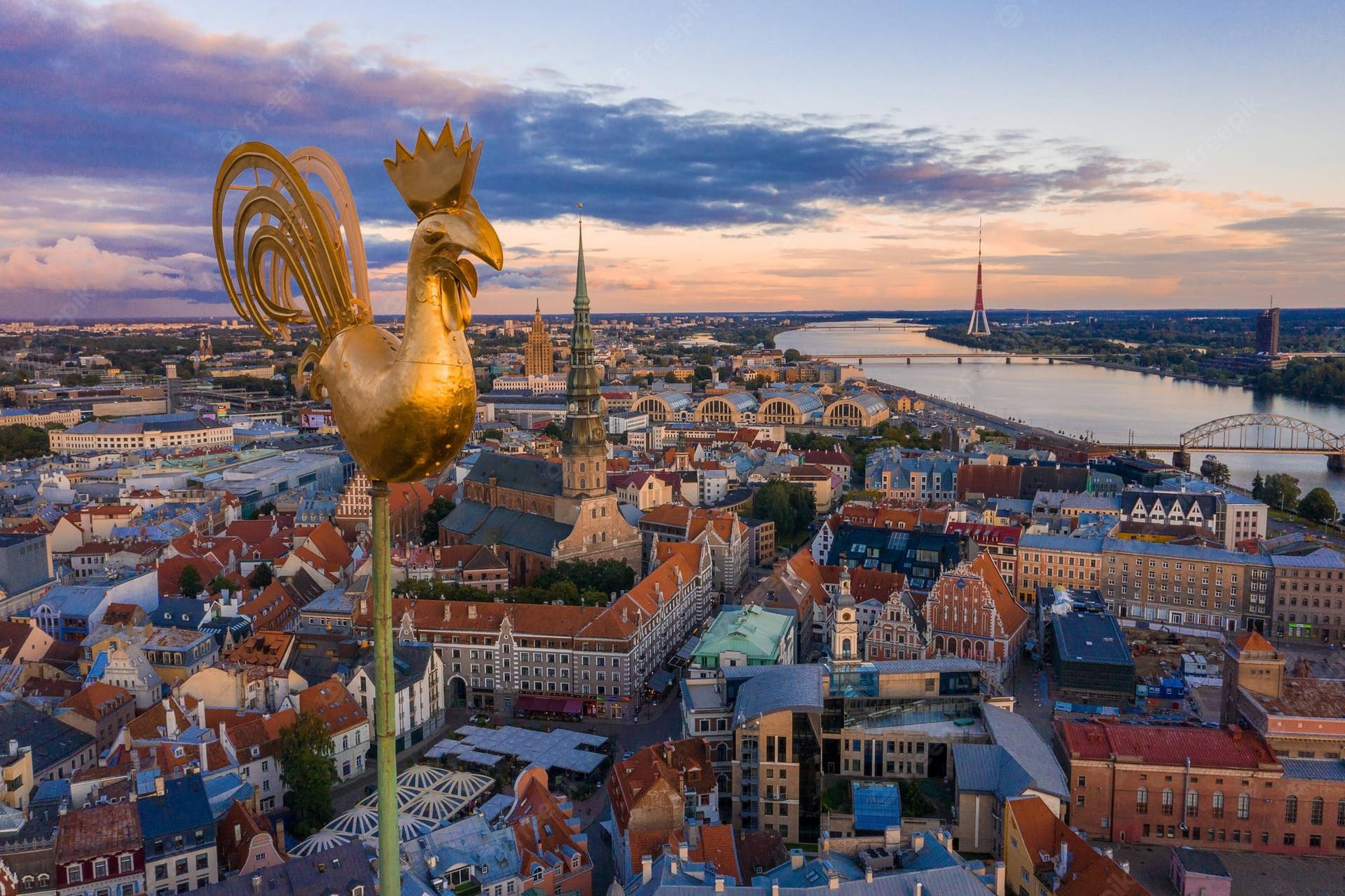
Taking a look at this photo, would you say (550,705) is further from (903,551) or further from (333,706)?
(903,551)

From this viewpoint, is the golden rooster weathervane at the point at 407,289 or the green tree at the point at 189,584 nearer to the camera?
the golden rooster weathervane at the point at 407,289

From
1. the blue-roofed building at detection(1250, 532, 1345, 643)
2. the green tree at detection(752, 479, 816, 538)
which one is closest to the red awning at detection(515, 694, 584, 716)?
the green tree at detection(752, 479, 816, 538)

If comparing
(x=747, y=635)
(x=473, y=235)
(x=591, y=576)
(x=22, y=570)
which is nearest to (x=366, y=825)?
(x=747, y=635)

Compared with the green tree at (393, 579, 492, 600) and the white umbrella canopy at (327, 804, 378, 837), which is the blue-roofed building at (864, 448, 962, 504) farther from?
the white umbrella canopy at (327, 804, 378, 837)

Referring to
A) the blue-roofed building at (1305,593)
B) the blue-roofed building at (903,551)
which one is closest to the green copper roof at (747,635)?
the blue-roofed building at (903,551)

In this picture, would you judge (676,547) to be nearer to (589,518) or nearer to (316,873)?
(589,518)

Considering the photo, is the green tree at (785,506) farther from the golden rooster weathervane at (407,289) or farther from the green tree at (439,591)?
the golden rooster weathervane at (407,289)

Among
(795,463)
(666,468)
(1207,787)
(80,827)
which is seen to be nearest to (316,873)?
(80,827)
